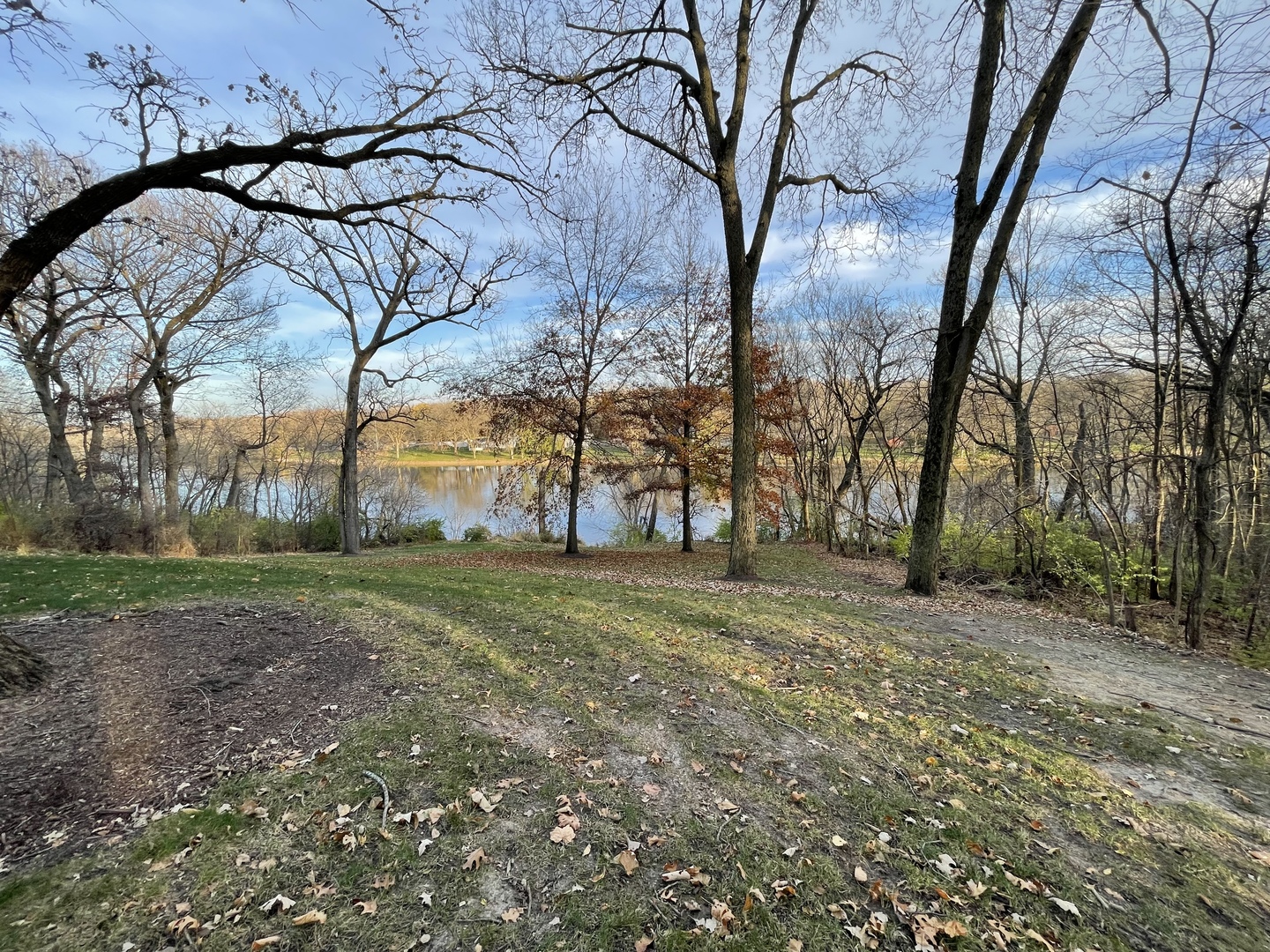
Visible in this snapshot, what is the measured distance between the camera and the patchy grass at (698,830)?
7.04 feet

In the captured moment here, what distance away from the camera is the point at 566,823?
2.72 metres

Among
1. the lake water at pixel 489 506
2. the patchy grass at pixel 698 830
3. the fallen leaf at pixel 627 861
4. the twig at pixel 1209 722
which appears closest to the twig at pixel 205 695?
the patchy grass at pixel 698 830

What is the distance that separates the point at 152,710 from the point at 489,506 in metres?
25.9

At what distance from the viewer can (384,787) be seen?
9.64 ft

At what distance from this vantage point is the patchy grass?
215 centimetres

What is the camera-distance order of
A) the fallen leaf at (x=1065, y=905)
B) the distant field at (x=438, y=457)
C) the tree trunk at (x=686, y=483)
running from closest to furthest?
the fallen leaf at (x=1065, y=905)
the tree trunk at (x=686, y=483)
the distant field at (x=438, y=457)

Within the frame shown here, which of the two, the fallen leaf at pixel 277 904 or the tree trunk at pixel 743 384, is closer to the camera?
the fallen leaf at pixel 277 904

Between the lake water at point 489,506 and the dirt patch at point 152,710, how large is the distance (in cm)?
1377

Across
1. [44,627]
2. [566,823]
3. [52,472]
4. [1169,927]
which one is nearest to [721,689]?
[566,823]

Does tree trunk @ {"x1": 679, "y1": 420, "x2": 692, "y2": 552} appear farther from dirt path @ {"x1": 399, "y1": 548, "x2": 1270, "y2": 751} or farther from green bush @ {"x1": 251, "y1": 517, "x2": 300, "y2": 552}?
green bush @ {"x1": 251, "y1": 517, "x2": 300, "y2": 552}

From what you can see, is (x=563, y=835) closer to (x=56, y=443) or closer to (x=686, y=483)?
(x=686, y=483)

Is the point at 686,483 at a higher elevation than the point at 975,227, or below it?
below

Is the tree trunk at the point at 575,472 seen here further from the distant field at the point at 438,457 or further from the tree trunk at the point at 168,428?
the distant field at the point at 438,457

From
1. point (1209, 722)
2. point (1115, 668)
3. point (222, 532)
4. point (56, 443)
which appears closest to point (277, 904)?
point (1209, 722)
